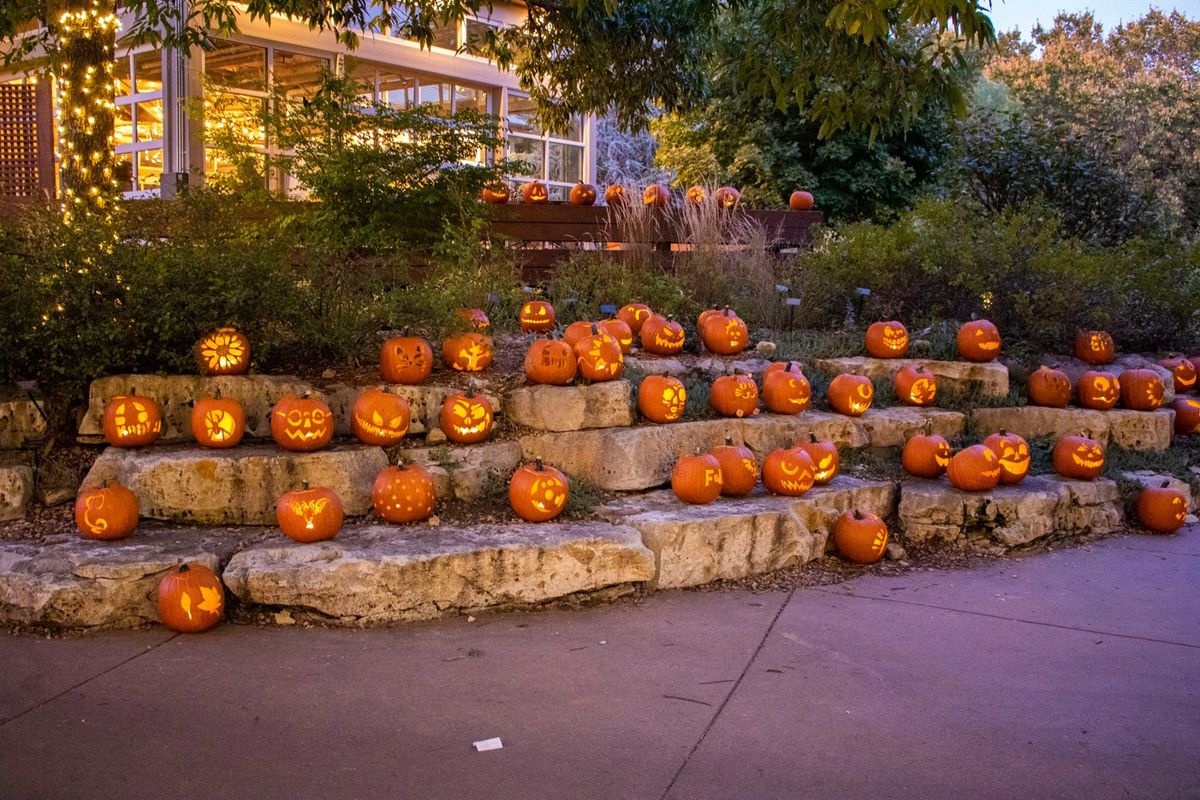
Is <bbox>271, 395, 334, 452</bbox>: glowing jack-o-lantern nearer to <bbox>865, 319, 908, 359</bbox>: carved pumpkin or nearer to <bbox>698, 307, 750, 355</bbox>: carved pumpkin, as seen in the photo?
<bbox>698, 307, 750, 355</bbox>: carved pumpkin

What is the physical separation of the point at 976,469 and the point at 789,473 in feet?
3.84

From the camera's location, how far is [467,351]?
236 inches

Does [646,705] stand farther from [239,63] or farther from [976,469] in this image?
[239,63]

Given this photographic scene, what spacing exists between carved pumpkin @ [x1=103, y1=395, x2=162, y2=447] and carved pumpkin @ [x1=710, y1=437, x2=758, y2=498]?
295 cm

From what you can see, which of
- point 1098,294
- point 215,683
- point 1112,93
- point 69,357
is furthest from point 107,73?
point 1112,93

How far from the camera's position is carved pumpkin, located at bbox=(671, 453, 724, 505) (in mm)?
5188

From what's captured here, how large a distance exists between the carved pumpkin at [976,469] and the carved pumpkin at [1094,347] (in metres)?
2.64

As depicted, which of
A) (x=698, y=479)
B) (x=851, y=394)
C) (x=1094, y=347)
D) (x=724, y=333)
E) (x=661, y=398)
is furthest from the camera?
(x=1094, y=347)

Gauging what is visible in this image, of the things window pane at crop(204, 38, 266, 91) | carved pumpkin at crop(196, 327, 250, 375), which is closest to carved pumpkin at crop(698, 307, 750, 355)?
carved pumpkin at crop(196, 327, 250, 375)

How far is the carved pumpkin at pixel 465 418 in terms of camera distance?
17.7 feet

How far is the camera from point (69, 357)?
5195mm

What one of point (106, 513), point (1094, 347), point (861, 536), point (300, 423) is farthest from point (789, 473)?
point (1094, 347)

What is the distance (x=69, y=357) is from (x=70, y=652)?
1.93 m

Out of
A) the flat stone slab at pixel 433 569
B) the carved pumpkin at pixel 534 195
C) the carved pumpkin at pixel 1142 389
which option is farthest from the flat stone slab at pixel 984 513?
the carved pumpkin at pixel 534 195
